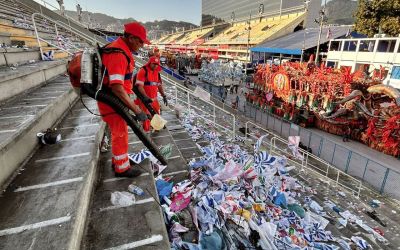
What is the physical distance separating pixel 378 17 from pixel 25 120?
27.8 m

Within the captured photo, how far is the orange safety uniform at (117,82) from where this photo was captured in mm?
2693

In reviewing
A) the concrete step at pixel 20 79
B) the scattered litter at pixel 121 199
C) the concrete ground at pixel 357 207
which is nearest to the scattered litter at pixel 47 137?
the concrete step at pixel 20 79

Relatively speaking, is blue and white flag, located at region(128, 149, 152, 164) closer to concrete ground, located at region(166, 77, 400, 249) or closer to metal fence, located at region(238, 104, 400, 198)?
concrete ground, located at region(166, 77, 400, 249)

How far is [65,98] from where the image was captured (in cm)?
467

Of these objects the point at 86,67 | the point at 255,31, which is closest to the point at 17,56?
the point at 86,67

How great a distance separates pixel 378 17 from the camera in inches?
848

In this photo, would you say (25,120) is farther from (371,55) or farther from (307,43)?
(307,43)

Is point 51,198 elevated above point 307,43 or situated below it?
below

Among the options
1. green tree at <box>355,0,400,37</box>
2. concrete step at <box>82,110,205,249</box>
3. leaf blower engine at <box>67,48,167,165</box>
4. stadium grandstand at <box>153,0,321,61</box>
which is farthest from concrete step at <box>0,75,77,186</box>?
stadium grandstand at <box>153,0,321,61</box>

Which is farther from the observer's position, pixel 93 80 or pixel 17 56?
pixel 17 56

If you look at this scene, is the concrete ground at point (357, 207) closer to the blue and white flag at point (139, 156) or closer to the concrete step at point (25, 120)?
the blue and white flag at point (139, 156)

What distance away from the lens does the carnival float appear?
12.1 meters

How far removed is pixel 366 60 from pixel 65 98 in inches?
997

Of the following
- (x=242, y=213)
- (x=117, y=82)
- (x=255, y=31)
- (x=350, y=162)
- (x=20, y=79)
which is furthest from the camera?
(x=255, y=31)
